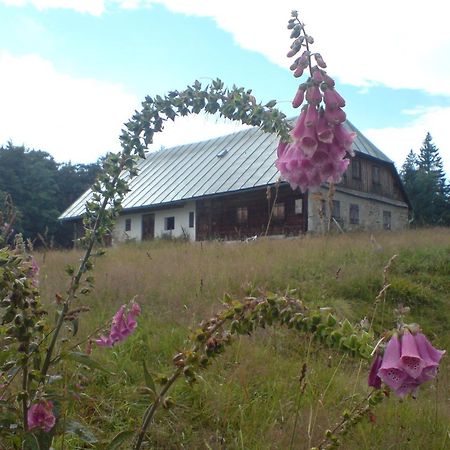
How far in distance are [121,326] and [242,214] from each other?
77.1 ft

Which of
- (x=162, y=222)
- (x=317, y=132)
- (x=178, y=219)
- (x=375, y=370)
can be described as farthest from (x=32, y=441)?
(x=162, y=222)

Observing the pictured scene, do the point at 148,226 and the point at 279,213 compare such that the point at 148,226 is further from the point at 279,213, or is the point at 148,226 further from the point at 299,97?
the point at 299,97

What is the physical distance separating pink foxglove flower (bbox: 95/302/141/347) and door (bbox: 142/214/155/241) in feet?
89.2

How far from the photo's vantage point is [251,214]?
83.5ft

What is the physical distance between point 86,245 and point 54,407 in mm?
442

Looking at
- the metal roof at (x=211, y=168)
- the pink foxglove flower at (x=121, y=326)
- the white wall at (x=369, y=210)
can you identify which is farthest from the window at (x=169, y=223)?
the pink foxglove flower at (x=121, y=326)

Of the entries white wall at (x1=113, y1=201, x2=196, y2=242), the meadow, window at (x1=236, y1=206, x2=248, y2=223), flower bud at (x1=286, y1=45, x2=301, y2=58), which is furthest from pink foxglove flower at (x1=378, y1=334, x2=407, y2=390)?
white wall at (x1=113, y1=201, x2=196, y2=242)

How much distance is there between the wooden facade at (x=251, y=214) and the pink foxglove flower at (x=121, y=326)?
20626 millimetres

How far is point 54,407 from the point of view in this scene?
5.11 feet

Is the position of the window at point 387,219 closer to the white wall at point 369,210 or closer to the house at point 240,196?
the house at point 240,196

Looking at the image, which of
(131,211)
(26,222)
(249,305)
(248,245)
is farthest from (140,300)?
(26,222)

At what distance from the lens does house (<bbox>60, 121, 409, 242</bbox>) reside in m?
24.4

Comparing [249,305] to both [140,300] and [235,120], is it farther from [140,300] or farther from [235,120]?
[140,300]

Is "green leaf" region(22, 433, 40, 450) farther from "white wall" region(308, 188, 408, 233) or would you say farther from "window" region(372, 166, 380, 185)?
"window" region(372, 166, 380, 185)
